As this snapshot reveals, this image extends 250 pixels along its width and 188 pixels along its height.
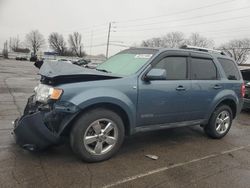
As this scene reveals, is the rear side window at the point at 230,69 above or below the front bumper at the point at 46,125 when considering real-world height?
above

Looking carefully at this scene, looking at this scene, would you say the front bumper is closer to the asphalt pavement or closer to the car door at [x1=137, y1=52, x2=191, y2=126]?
the asphalt pavement

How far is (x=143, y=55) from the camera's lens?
4.63 metres

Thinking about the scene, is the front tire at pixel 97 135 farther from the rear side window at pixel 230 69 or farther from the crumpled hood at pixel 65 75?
the rear side window at pixel 230 69

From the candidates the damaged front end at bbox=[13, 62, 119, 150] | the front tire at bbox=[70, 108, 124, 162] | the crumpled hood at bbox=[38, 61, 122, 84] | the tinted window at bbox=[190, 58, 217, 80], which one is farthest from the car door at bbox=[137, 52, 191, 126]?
the damaged front end at bbox=[13, 62, 119, 150]

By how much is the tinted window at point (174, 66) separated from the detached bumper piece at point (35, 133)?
2.06 metres

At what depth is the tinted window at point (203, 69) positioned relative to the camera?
5051 mm

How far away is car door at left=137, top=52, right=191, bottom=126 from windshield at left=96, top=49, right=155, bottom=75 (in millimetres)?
220

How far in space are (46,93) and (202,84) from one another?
2934 mm

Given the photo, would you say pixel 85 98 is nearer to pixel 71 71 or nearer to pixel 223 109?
pixel 71 71

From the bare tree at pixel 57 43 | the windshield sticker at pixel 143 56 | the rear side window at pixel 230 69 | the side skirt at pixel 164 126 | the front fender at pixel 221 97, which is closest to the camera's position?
the side skirt at pixel 164 126

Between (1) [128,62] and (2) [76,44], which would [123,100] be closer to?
(1) [128,62]

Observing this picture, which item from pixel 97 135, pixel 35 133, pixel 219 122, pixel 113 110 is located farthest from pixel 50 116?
pixel 219 122

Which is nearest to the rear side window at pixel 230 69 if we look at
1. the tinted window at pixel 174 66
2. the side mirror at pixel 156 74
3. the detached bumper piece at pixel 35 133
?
the tinted window at pixel 174 66

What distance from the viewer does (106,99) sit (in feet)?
12.4
